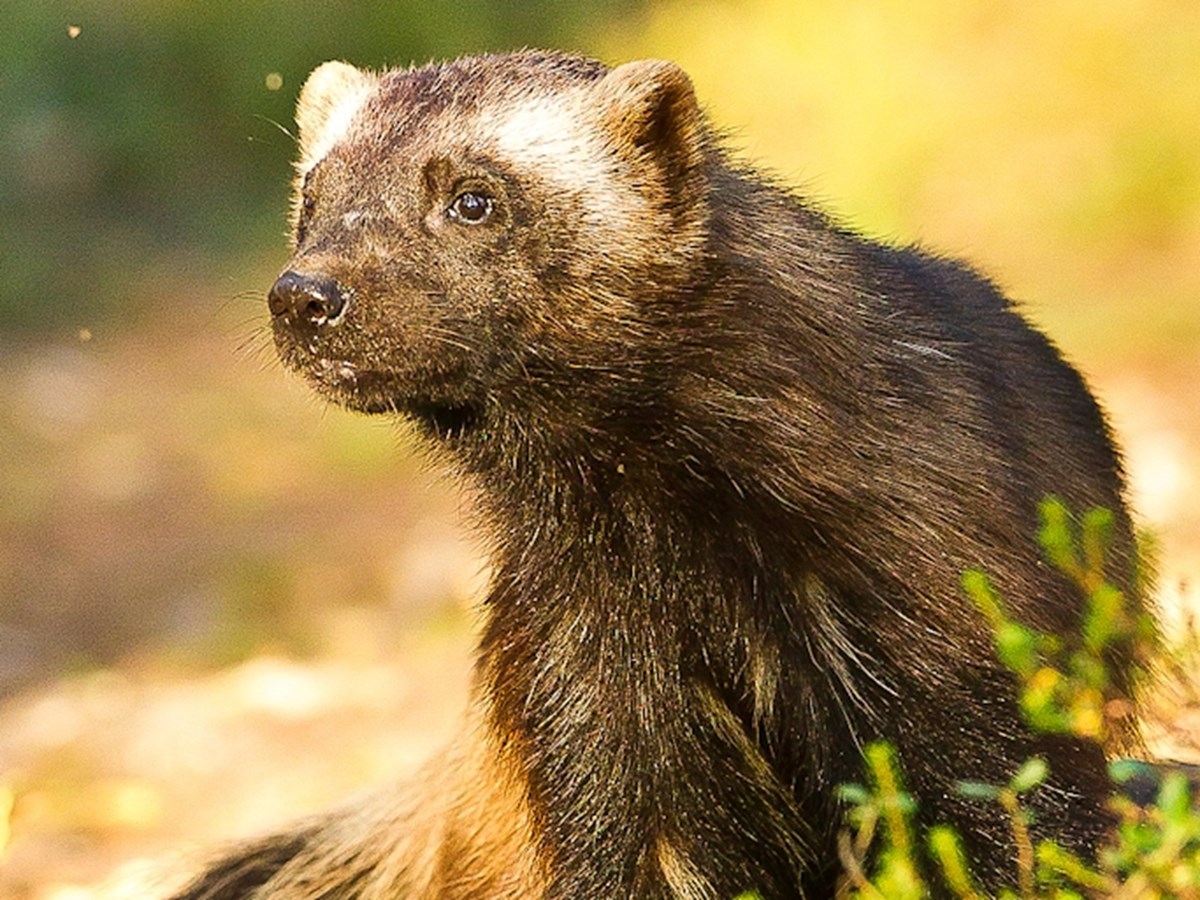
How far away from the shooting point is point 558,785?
12.5 ft

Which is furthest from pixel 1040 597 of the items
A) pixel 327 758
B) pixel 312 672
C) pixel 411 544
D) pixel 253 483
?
pixel 253 483

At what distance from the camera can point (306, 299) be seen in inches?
141

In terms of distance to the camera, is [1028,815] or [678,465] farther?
[678,465]

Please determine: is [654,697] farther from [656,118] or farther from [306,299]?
[656,118]

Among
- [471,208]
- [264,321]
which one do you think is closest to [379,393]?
[471,208]

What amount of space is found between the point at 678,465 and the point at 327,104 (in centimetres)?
110

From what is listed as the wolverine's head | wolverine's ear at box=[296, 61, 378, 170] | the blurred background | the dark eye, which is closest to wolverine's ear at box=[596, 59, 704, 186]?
the wolverine's head

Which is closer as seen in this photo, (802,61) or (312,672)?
(312,672)

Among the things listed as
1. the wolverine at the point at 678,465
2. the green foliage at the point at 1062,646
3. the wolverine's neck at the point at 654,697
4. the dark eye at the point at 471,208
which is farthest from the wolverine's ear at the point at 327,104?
the green foliage at the point at 1062,646

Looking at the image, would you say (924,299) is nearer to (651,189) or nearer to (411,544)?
(651,189)

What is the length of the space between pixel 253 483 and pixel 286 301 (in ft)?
23.2

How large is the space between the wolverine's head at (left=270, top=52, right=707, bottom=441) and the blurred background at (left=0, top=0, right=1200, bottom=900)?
6.62 feet

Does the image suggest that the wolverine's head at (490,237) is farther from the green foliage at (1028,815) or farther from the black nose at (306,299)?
the green foliage at (1028,815)

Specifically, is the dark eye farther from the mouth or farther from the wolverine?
the mouth
